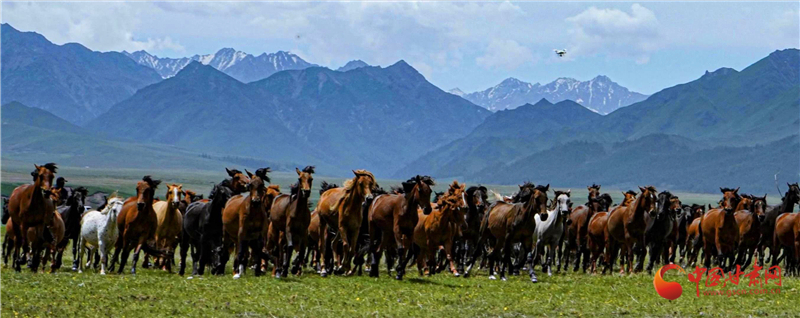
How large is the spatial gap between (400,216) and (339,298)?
458 centimetres

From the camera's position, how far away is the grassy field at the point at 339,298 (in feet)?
63.4

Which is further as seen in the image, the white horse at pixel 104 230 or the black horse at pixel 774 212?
the black horse at pixel 774 212

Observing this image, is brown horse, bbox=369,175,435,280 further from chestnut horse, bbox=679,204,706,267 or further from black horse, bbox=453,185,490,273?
chestnut horse, bbox=679,204,706,267

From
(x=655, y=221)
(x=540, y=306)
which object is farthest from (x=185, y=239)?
(x=655, y=221)

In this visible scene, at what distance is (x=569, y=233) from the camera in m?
35.8

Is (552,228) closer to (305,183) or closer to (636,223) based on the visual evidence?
(636,223)

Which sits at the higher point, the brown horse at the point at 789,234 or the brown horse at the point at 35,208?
the brown horse at the point at 789,234

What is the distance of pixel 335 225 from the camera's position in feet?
88.4

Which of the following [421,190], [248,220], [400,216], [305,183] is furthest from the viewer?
[400,216]

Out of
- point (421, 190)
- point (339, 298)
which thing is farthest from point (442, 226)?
point (339, 298)

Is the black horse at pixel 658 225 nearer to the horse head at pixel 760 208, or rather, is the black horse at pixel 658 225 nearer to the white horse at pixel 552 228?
the white horse at pixel 552 228

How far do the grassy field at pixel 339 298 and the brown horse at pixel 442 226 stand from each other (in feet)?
6.14

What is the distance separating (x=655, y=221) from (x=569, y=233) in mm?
5761

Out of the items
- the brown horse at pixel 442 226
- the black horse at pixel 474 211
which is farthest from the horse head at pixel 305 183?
the black horse at pixel 474 211
